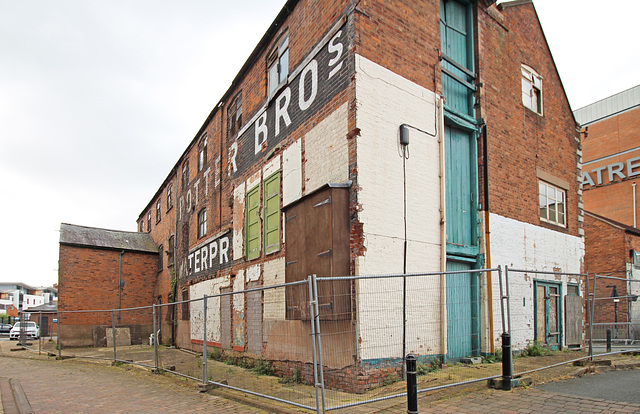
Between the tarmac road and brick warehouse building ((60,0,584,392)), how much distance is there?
7.03 ft

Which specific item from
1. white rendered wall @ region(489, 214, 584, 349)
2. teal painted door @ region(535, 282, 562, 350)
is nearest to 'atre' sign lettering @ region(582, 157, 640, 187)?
white rendered wall @ region(489, 214, 584, 349)

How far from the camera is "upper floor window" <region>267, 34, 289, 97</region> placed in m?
11.6

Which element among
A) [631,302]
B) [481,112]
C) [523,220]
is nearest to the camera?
[481,112]

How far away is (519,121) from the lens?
12.3 metres

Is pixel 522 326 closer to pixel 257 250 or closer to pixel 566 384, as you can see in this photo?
pixel 566 384

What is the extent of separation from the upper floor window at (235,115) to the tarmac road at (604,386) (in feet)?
36.4

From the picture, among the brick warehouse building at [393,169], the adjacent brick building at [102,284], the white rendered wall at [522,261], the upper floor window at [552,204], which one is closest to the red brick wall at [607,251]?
the upper floor window at [552,204]

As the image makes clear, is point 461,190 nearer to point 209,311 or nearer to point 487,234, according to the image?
point 487,234

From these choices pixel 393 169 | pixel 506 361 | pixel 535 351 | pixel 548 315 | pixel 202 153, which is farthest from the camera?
pixel 202 153

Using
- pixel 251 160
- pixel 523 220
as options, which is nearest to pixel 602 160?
pixel 523 220

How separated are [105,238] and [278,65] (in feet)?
60.3

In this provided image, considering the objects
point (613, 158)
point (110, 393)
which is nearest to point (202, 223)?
point (110, 393)

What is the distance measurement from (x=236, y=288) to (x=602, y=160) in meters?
28.5

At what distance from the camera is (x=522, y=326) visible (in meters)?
11.1
